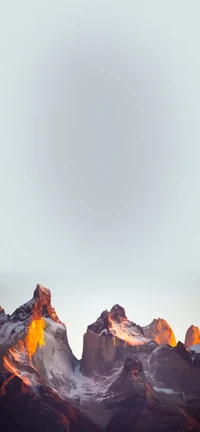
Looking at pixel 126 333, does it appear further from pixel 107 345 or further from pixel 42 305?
pixel 42 305

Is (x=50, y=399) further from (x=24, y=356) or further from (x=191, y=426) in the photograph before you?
(x=191, y=426)

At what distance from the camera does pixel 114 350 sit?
174625 mm

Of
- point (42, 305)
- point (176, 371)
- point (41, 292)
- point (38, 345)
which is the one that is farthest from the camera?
point (42, 305)

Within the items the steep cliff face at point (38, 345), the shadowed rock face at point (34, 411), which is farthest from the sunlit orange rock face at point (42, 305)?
the shadowed rock face at point (34, 411)

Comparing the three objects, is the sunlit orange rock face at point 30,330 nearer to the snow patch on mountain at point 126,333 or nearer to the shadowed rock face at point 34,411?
the shadowed rock face at point 34,411

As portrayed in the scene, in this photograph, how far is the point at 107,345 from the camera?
17612cm

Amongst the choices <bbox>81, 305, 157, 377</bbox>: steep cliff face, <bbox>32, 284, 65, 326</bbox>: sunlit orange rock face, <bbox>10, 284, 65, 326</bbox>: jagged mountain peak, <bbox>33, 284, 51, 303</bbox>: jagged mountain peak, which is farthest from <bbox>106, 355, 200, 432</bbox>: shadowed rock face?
<bbox>33, 284, 51, 303</bbox>: jagged mountain peak

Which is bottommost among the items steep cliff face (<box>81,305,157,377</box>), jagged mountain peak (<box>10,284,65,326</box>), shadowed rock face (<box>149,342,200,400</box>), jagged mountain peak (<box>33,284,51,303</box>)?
shadowed rock face (<box>149,342,200,400</box>)

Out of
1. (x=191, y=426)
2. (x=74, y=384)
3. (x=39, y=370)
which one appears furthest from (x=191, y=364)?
(x=39, y=370)

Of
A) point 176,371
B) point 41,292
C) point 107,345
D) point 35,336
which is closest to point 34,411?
point 35,336

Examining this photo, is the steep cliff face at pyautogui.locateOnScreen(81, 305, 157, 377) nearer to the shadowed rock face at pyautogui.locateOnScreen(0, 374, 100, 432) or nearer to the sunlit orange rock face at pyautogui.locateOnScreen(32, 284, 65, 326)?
the sunlit orange rock face at pyautogui.locateOnScreen(32, 284, 65, 326)

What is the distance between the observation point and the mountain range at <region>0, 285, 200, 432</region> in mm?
125688

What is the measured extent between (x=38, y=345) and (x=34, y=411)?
4063 cm

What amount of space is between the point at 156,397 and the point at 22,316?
69.6m
